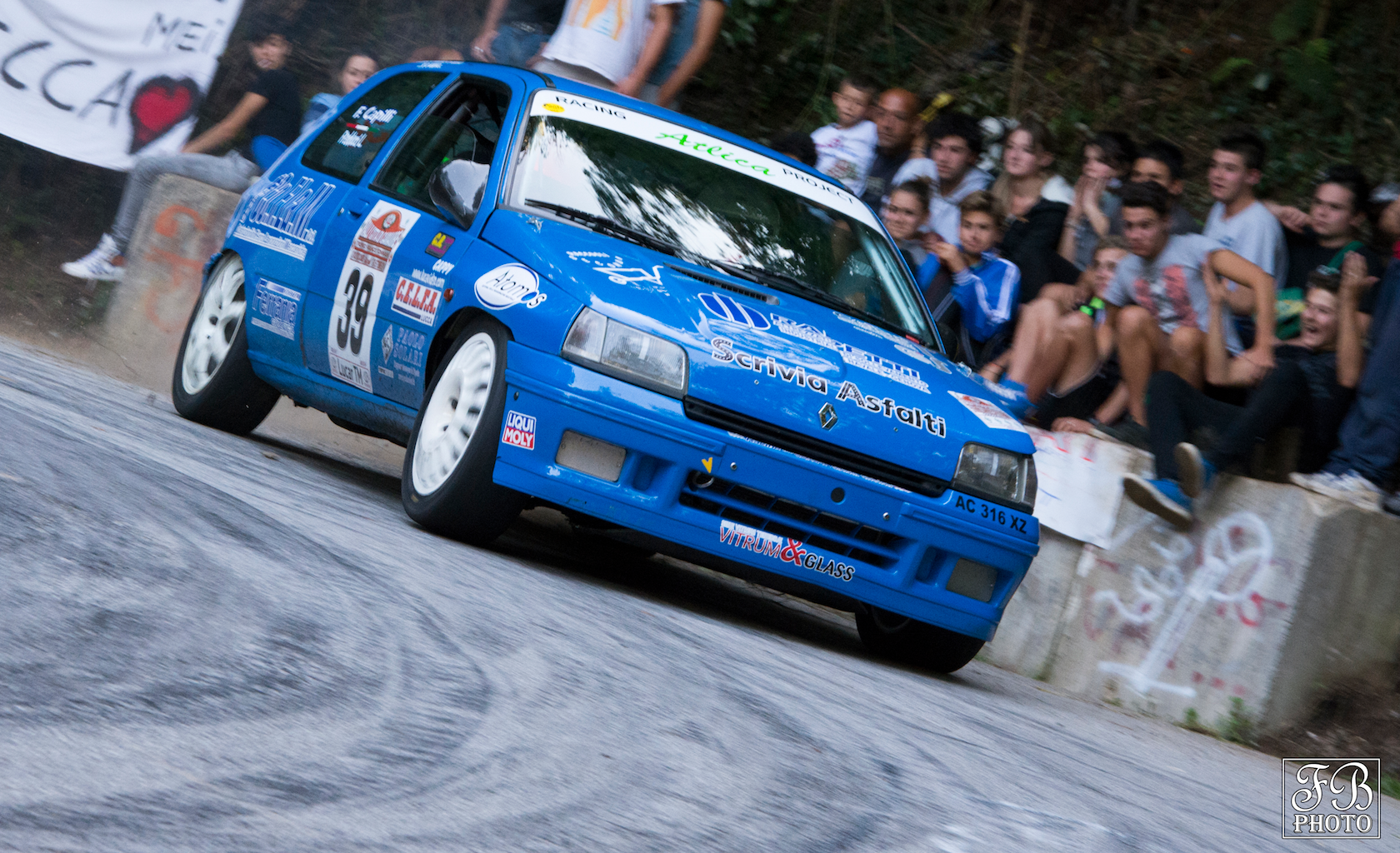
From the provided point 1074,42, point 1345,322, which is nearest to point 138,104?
point 1074,42

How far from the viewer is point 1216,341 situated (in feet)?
24.4

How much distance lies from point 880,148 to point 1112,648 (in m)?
4.12

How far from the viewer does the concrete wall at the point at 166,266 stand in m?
10.8

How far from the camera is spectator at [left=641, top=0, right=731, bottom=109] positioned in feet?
34.2

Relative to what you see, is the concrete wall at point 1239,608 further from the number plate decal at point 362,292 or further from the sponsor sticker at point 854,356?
the number plate decal at point 362,292

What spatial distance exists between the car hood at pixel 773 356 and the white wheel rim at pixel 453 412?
1.23 feet


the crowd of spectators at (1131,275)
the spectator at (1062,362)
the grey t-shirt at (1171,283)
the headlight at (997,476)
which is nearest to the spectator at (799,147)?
the crowd of spectators at (1131,275)

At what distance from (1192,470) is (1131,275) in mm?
1704

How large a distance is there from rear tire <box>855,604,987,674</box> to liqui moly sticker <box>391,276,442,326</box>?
1877mm

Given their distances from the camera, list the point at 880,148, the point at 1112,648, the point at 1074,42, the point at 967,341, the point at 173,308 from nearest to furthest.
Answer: the point at 1112,648
the point at 967,341
the point at 880,148
the point at 173,308
the point at 1074,42

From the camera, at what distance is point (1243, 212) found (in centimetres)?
823

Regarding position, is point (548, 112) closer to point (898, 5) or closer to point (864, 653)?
point (864, 653)

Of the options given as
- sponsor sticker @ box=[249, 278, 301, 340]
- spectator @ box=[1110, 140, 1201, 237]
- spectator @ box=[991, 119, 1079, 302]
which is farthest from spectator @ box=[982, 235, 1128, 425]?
sponsor sticker @ box=[249, 278, 301, 340]

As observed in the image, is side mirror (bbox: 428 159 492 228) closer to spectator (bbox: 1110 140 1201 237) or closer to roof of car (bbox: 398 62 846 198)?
roof of car (bbox: 398 62 846 198)
